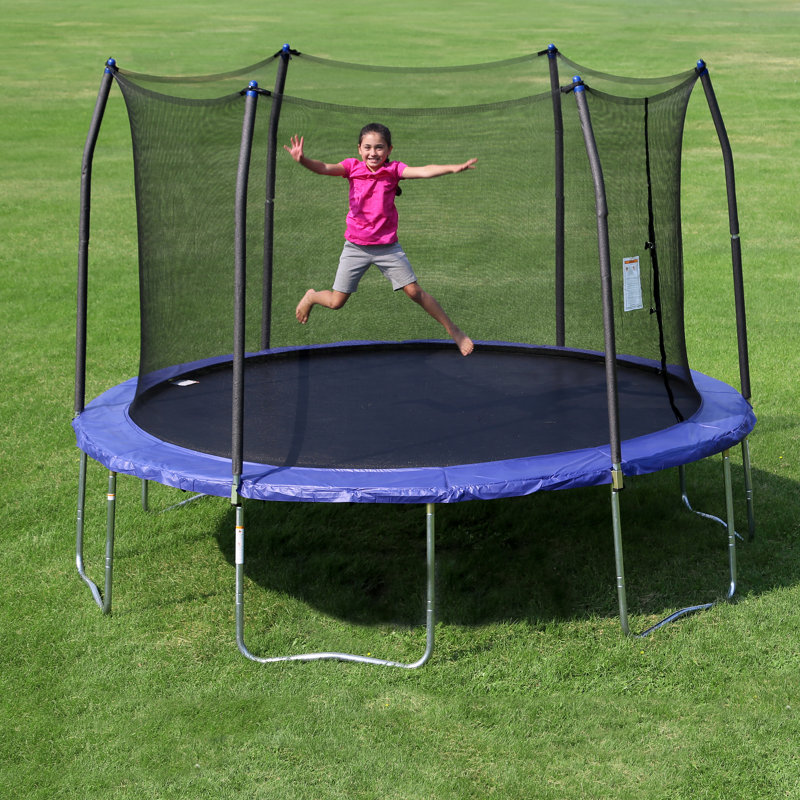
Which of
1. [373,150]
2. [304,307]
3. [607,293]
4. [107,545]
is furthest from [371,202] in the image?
[107,545]

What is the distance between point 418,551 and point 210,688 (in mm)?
1240

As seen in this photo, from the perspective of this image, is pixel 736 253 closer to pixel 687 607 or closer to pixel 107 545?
pixel 687 607

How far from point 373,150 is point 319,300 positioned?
2.72ft

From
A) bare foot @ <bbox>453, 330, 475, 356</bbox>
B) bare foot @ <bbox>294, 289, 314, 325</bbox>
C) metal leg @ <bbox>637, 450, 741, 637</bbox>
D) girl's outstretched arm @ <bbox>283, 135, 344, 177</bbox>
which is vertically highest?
girl's outstretched arm @ <bbox>283, 135, 344, 177</bbox>

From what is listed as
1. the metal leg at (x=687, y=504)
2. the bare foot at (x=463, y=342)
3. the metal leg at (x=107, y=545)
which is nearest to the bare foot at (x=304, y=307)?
the bare foot at (x=463, y=342)

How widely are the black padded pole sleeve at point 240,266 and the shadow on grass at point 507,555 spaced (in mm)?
815

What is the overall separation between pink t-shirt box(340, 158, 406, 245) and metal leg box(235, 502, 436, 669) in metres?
1.38

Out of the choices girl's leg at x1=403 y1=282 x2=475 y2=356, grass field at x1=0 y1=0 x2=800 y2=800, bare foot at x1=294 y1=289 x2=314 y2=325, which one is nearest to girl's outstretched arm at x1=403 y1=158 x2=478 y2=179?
girl's leg at x1=403 y1=282 x2=475 y2=356

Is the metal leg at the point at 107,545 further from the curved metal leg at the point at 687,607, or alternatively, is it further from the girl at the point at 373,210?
the curved metal leg at the point at 687,607

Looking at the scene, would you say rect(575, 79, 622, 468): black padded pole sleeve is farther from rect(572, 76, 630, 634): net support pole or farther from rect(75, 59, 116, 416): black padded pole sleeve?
rect(75, 59, 116, 416): black padded pole sleeve

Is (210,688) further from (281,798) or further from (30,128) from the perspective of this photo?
(30,128)

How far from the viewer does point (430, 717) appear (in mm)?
3549

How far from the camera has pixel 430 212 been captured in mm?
5527

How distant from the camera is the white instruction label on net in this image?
14.1ft
